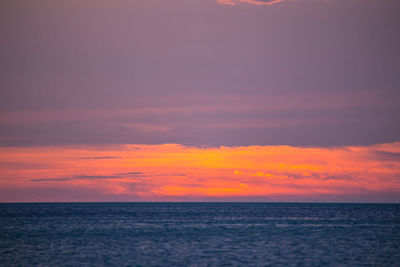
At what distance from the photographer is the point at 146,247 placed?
177ft

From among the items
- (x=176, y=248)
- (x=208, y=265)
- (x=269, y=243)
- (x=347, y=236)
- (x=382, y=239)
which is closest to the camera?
(x=208, y=265)

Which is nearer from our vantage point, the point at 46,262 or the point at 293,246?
the point at 46,262

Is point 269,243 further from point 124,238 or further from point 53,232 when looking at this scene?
point 53,232

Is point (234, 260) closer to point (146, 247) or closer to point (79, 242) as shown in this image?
point (146, 247)

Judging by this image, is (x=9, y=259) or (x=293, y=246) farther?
(x=293, y=246)

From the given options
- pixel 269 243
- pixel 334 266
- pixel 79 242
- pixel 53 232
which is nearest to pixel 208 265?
pixel 334 266

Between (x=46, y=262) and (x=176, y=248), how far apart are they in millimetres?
14488

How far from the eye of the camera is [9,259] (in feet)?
151

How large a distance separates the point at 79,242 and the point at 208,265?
23.3 metres

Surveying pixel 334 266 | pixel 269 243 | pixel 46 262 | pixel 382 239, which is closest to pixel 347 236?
pixel 382 239

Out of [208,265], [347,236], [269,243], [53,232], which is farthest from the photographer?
[53,232]

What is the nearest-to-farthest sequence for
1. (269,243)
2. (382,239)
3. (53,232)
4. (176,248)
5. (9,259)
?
(9,259)
(176,248)
(269,243)
(382,239)
(53,232)

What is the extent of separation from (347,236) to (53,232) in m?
42.6

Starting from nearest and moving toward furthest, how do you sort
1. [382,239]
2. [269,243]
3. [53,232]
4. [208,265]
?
[208,265] < [269,243] < [382,239] < [53,232]
